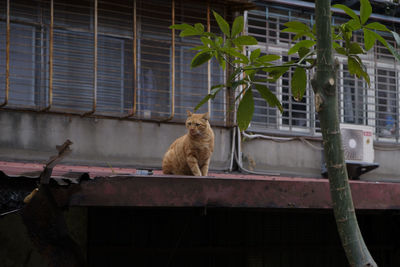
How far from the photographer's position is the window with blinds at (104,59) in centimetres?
909

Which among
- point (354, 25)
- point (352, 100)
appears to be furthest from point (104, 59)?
point (354, 25)

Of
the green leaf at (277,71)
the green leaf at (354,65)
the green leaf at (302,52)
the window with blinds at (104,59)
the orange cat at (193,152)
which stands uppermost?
the window with blinds at (104,59)

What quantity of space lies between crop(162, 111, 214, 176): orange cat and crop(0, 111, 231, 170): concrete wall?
8.16 ft

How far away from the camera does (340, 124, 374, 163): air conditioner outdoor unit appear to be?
11.1 meters

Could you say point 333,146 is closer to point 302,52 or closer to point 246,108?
point 246,108

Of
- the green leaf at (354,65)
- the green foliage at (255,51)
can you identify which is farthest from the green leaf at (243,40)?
the green leaf at (354,65)

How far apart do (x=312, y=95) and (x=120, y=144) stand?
3.66 m

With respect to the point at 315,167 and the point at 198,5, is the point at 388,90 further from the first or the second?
the point at 198,5

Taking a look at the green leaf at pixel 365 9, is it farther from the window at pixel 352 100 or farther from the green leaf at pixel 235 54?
the window at pixel 352 100

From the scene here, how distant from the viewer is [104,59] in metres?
9.64

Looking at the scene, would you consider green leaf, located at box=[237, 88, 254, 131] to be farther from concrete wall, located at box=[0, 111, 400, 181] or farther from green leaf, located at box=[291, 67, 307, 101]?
concrete wall, located at box=[0, 111, 400, 181]

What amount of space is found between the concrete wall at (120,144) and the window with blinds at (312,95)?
0.46 metres

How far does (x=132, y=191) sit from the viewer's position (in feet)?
14.1

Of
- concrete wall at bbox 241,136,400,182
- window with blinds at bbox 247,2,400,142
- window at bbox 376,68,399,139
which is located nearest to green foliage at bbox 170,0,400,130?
window with blinds at bbox 247,2,400,142
